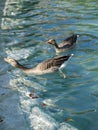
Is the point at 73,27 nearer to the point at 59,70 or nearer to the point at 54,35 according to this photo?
the point at 54,35

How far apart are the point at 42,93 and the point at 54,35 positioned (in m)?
6.17

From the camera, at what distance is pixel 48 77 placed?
471 inches

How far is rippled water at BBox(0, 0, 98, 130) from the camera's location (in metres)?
9.02

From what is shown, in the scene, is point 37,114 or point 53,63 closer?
point 37,114

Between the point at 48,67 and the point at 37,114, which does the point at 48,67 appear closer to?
the point at 48,67

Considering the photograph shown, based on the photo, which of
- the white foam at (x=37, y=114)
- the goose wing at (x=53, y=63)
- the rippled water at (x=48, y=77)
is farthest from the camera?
the goose wing at (x=53, y=63)

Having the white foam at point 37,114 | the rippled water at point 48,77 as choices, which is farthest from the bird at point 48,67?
the white foam at point 37,114

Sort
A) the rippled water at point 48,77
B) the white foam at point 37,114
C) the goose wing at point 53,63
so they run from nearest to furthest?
the white foam at point 37,114, the rippled water at point 48,77, the goose wing at point 53,63

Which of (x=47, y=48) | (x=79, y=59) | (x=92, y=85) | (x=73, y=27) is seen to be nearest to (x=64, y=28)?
(x=73, y=27)

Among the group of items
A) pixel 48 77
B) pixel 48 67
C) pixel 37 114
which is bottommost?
pixel 48 77

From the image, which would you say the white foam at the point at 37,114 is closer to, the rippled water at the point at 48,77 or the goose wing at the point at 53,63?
the rippled water at the point at 48,77

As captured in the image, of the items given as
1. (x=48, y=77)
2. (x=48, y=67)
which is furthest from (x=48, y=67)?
(x=48, y=77)

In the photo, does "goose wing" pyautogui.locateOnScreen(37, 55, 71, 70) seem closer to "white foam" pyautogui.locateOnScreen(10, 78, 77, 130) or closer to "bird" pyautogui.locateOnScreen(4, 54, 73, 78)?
"bird" pyautogui.locateOnScreen(4, 54, 73, 78)

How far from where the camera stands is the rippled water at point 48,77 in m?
9.02
